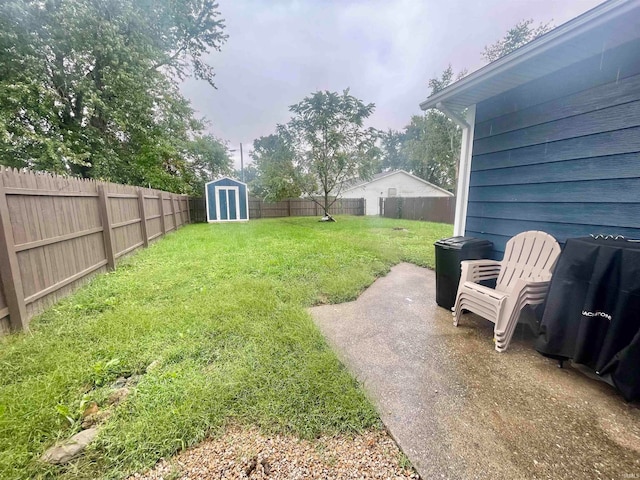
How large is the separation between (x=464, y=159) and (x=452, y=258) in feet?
4.78

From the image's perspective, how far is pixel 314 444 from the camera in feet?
4.28

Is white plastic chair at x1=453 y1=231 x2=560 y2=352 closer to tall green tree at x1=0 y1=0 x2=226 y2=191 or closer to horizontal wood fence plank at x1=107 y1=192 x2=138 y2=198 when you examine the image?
horizontal wood fence plank at x1=107 y1=192 x2=138 y2=198

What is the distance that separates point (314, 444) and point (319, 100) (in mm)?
14229

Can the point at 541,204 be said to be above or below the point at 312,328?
→ above

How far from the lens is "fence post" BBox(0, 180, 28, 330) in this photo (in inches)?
85.6

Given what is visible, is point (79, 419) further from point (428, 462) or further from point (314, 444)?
point (428, 462)

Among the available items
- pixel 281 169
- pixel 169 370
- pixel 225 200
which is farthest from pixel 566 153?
pixel 225 200

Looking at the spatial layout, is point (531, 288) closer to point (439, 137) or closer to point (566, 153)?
point (566, 153)

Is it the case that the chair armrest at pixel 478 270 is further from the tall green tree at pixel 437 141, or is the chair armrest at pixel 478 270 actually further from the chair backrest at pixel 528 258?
the tall green tree at pixel 437 141

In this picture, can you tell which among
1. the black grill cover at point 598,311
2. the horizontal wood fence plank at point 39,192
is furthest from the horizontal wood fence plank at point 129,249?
the black grill cover at point 598,311

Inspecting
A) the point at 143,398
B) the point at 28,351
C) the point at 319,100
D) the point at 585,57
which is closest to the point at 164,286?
the point at 28,351

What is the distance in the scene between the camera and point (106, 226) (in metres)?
4.07

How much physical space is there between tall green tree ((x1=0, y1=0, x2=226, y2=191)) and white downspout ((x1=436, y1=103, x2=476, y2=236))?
10.0m

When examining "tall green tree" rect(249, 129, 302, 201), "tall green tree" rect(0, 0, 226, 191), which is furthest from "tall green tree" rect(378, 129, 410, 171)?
"tall green tree" rect(0, 0, 226, 191)
